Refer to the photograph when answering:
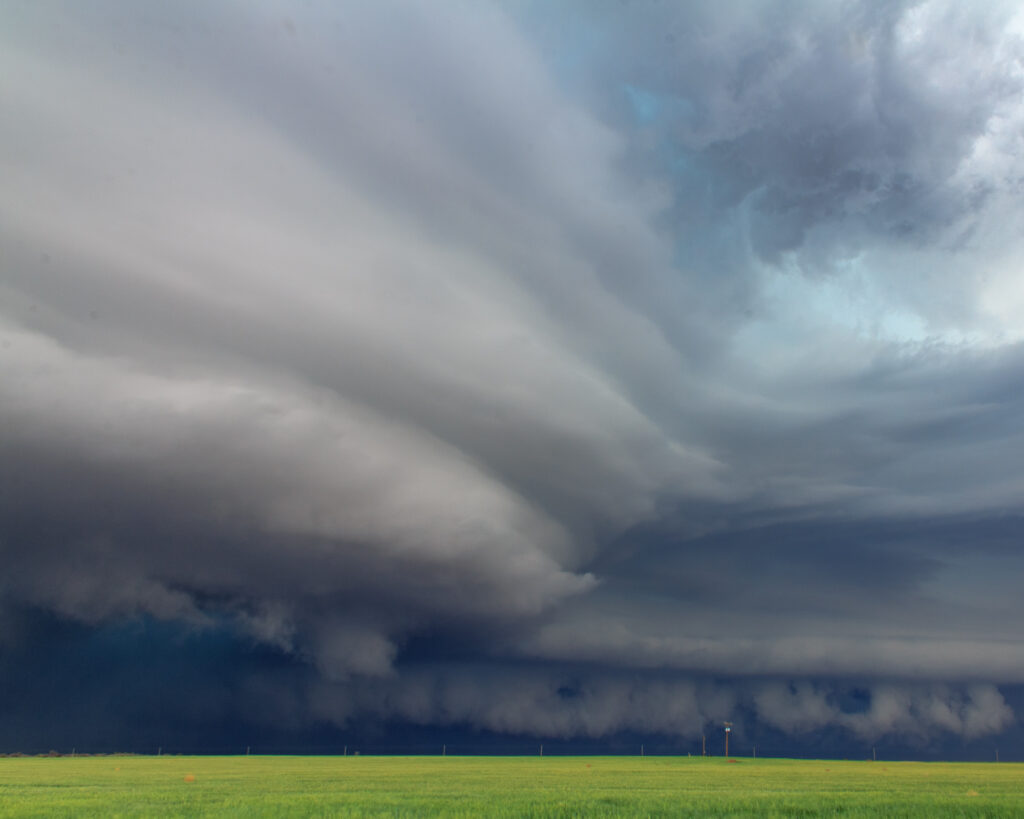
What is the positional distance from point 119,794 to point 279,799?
11287 millimetres

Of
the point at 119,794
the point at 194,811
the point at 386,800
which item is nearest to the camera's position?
the point at 194,811

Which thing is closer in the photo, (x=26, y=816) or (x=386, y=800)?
(x=26, y=816)

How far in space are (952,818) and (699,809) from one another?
33.0 feet

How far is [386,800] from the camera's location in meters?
40.1

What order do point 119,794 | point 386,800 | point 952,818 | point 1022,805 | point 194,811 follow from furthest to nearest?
point 119,794, point 386,800, point 1022,805, point 194,811, point 952,818

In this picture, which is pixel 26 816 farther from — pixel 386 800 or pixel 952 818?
pixel 952 818

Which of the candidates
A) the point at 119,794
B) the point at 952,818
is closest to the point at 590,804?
the point at 952,818

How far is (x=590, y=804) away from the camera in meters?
35.9

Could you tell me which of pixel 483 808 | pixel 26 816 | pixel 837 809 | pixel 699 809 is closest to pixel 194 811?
pixel 26 816

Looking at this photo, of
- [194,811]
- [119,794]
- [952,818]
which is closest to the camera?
[952,818]

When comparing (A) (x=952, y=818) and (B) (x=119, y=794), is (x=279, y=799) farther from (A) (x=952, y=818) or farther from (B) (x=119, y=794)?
(A) (x=952, y=818)

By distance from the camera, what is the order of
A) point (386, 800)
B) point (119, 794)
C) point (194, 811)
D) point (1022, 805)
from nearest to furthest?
point (194, 811) < point (1022, 805) < point (386, 800) < point (119, 794)

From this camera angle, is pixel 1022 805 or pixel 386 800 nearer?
pixel 1022 805

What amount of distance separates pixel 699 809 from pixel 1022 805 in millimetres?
15693
